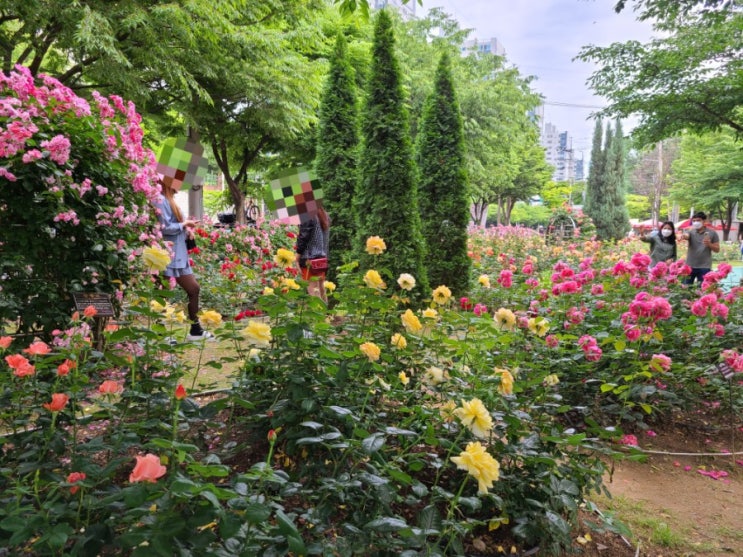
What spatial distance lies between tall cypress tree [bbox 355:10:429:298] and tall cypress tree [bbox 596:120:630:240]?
2264 centimetres

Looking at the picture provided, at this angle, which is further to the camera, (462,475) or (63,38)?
(63,38)

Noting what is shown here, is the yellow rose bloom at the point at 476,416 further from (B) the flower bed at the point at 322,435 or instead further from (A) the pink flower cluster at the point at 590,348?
(A) the pink flower cluster at the point at 590,348

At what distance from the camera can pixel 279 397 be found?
1.91 m

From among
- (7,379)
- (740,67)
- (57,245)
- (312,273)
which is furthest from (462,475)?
(740,67)

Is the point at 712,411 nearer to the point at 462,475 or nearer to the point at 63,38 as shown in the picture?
the point at 462,475

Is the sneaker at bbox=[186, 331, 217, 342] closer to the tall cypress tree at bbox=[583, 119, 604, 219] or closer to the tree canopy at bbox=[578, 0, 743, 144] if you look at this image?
the tree canopy at bbox=[578, 0, 743, 144]

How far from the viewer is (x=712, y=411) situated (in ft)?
11.1

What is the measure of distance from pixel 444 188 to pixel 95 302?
17.0ft

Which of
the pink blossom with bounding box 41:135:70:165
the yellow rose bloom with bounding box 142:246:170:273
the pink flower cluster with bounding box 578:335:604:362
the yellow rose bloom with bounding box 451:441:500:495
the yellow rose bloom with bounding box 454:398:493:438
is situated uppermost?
the pink blossom with bounding box 41:135:70:165

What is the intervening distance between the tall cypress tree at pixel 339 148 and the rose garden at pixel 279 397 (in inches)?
126

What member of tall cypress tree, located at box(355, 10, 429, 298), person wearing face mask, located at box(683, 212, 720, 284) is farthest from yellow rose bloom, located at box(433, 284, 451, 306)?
person wearing face mask, located at box(683, 212, 720, 284)

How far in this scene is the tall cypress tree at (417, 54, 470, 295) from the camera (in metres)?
6.61

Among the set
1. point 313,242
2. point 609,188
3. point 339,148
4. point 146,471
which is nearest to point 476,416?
point 146,471

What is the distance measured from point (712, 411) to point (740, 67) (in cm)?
656
